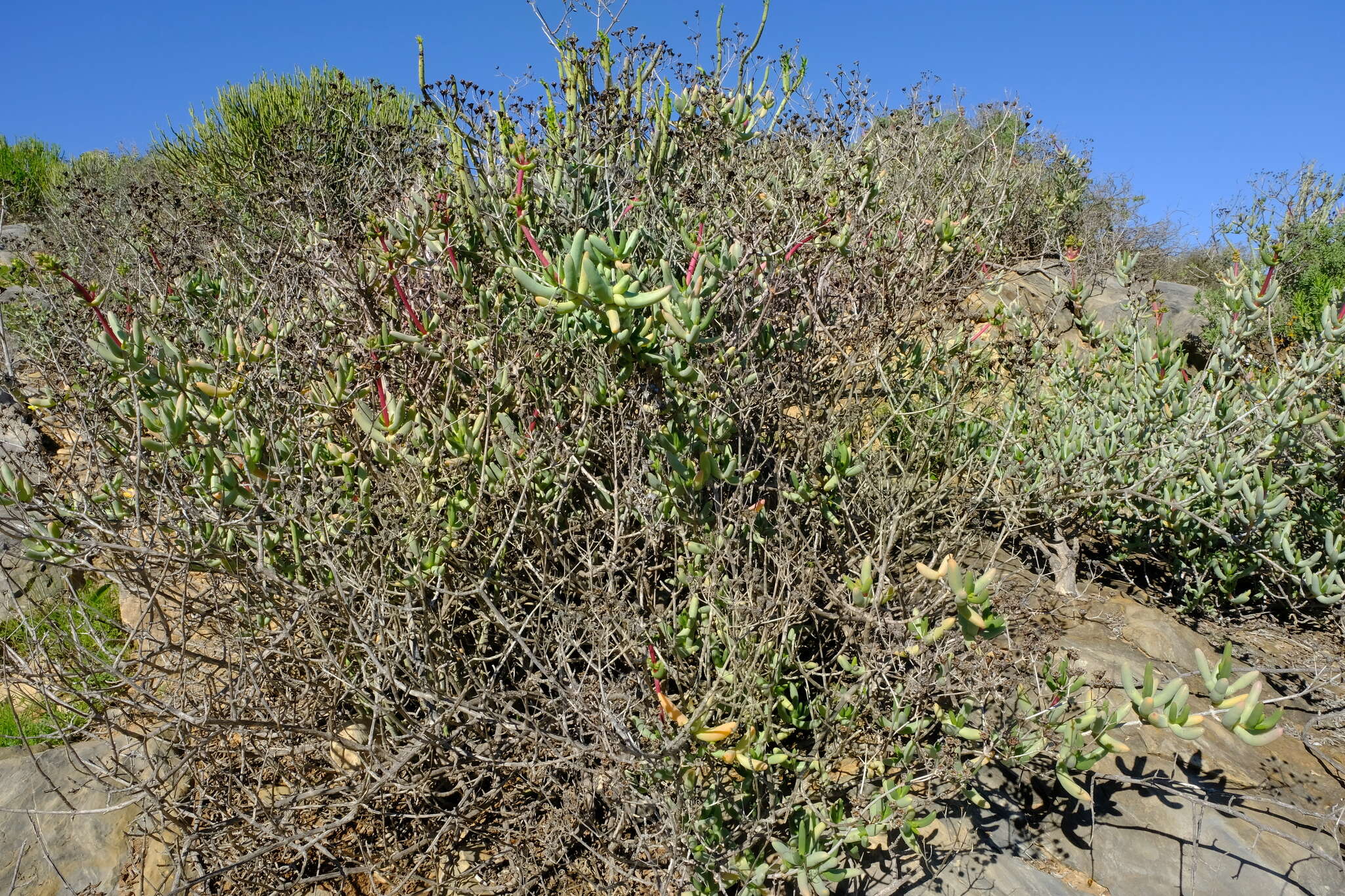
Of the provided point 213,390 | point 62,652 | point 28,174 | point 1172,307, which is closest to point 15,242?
point 62,652

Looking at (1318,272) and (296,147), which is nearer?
(296,147)

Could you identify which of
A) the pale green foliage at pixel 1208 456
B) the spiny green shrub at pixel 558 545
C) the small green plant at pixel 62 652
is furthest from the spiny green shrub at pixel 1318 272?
the small green plant at pixel 62 652

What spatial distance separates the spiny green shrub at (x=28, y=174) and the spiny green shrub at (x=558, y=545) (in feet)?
49.3

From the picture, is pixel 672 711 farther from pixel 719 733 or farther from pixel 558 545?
A: pixel 558 545

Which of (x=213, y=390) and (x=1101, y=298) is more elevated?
(x=1101, y=298)

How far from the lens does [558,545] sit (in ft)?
9.60

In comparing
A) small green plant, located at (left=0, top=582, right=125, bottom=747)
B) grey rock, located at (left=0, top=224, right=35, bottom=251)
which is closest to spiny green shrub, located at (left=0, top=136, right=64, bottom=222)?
grey rock, located at (left=0, top=224, right=35, bottom=251)

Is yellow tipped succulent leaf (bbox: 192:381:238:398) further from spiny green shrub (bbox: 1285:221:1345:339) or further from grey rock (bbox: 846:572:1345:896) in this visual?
spiny green shrub (bbox: 1285:221:1345:339)

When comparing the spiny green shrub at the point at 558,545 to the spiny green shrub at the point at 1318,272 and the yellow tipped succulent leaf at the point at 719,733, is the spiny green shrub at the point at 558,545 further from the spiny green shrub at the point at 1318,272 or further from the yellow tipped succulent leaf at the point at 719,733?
the spiny green shrub at the point at 1318,272

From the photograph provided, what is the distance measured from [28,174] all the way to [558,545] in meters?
20.8

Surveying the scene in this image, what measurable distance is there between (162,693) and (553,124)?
9.03 feet

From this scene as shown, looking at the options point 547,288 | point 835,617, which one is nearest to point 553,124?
point 547,288

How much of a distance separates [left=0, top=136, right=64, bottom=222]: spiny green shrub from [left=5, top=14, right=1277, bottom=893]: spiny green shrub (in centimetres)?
1504

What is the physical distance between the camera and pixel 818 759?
2.60 meters
